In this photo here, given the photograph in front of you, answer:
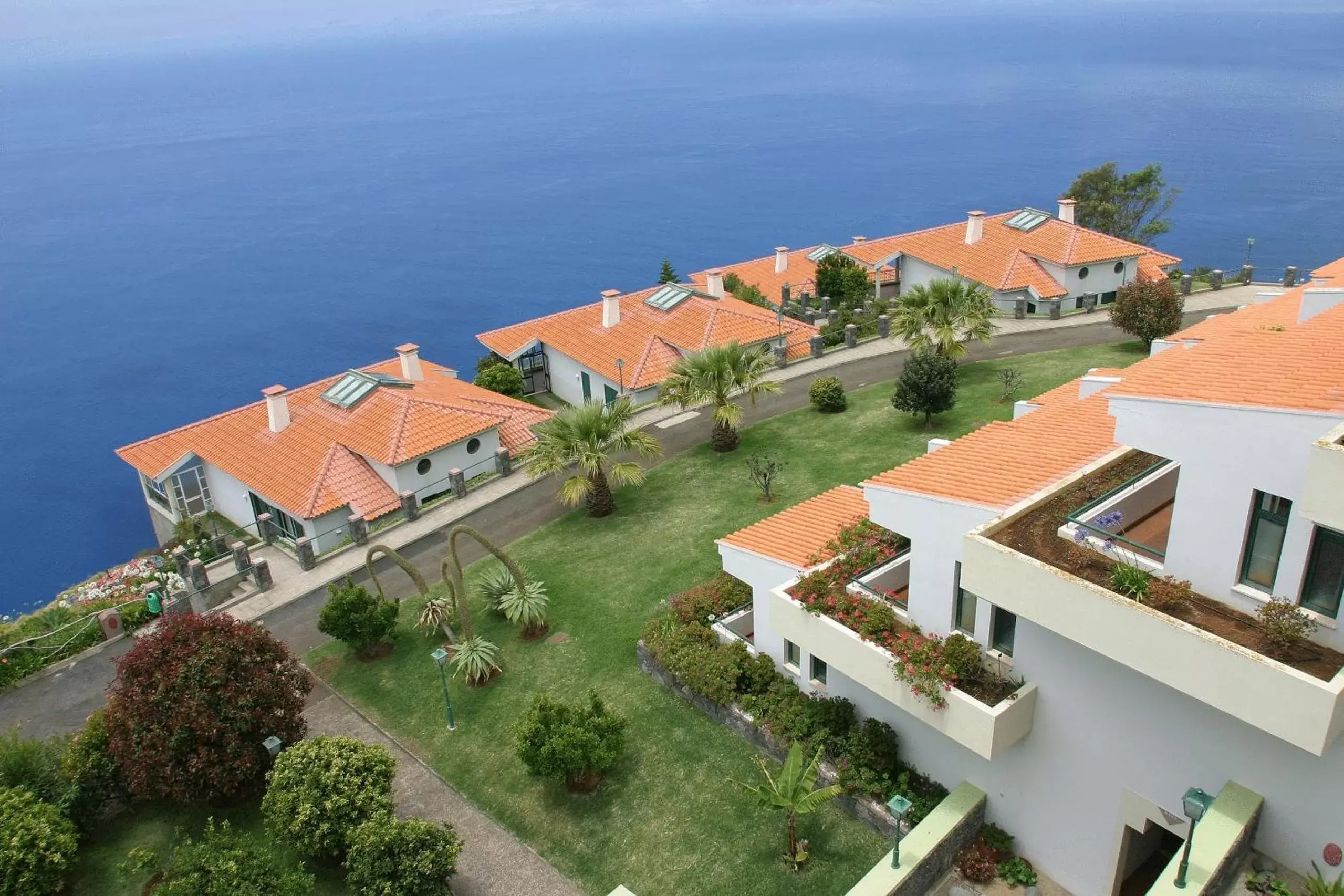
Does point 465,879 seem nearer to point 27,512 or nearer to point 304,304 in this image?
point 27,512

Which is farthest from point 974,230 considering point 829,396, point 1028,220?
point 829,396

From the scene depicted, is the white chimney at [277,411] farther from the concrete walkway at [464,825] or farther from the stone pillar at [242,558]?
the concrete walkway at [464,825]

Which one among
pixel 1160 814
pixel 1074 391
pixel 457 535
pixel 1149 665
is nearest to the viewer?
pixel 1149 665

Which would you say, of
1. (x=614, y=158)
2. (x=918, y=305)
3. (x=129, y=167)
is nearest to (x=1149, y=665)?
(x=918, y=305)

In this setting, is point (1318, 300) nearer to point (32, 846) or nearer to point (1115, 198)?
point (32, 846)

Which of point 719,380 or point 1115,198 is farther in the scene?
point 1115,198

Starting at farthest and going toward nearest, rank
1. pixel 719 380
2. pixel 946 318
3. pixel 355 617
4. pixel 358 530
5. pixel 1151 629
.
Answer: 1. pixel 946 318
2. pixel 719 380
3. pixel 358 530
4. pixel 355 617
5. pixel 1151 629
